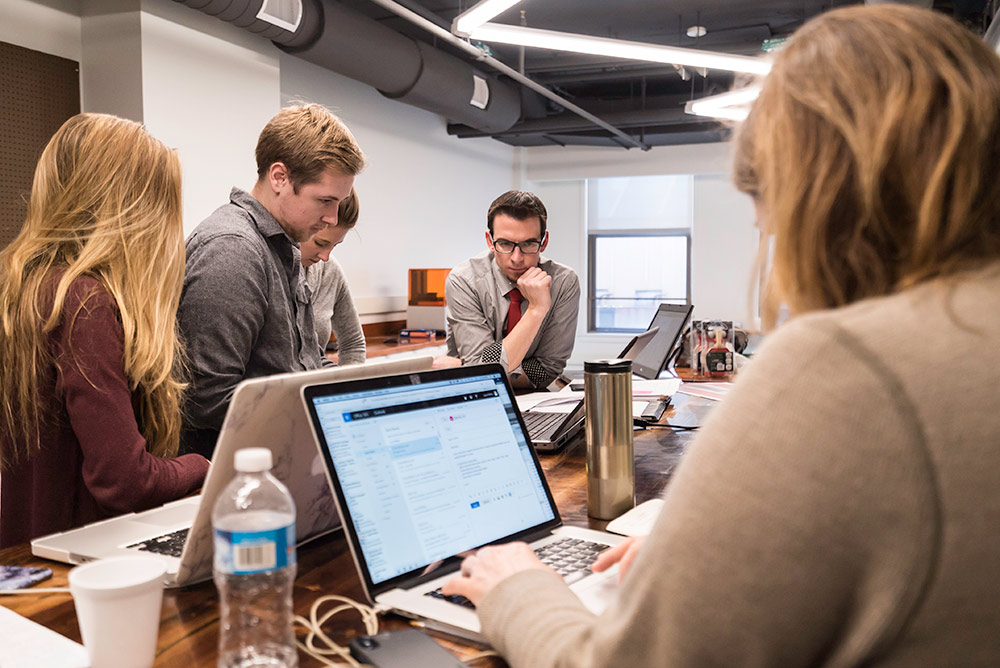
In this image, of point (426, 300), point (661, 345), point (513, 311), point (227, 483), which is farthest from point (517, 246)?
point (426, 300)

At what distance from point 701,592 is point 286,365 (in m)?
1.49

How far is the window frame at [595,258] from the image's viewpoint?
331 inches

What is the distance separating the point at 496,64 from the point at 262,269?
307 centimetres

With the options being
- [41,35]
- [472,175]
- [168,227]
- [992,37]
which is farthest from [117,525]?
[472,175]

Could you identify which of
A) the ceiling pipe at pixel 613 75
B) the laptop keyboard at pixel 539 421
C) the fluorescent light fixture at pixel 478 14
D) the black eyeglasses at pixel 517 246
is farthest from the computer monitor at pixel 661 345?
the ceiling pipe at pixel 613 75

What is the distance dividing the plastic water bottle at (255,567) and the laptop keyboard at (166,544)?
0.86ft

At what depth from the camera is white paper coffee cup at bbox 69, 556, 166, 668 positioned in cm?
77

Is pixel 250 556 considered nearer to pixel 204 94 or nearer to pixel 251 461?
pixel 251 461

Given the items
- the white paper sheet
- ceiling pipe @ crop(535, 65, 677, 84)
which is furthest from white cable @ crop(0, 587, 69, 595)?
ceiling pipe @ crop(535, 65, 677, 84)

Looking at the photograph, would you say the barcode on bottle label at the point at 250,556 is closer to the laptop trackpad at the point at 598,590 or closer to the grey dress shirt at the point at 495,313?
the laptop trackpad at the point at 598,590

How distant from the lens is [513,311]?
3.19 m

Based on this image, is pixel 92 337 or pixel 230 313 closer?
pixel 92 337

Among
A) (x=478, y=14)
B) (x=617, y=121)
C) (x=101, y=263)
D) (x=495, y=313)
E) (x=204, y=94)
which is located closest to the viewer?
(x=101, y=263)

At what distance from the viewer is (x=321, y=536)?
4.04 feet
